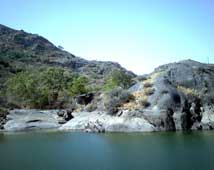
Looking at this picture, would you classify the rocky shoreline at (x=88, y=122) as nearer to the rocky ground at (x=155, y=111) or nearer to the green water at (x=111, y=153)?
the rocky ground at (x=155, y=111)

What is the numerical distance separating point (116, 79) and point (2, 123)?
34710mm

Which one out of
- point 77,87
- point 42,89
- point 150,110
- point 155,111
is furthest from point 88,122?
point 77,87

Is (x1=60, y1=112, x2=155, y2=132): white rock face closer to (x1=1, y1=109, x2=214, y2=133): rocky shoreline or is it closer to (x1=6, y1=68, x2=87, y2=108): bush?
(x1=1, y1=109, x2=214, y2=133): rocky shoreline

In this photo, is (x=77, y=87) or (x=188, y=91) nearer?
(x=188, y=91)

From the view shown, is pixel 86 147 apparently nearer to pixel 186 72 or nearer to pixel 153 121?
pixel 153 121

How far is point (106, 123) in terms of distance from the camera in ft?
194

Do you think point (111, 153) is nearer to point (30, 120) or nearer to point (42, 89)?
point (30, 120)

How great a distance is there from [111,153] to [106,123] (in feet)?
→ 76.0

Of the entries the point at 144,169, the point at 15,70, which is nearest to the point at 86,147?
the point at 144,169

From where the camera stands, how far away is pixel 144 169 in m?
27.2

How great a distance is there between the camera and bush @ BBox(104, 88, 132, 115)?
2421 inches

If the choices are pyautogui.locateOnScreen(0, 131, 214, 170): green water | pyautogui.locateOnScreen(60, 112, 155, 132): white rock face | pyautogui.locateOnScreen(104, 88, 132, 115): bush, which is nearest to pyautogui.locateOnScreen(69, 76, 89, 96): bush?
pyautogui.locateOnScreen(60, 112, 155, 132): white rock face

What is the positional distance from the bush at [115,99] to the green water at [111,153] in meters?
12.5

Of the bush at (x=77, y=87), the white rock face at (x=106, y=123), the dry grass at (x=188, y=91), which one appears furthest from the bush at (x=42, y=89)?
the dry grass at (x=188, y=91)
